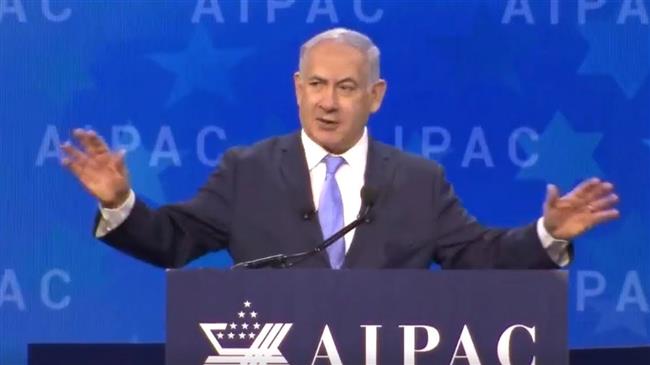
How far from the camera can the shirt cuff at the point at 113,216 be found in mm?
2582

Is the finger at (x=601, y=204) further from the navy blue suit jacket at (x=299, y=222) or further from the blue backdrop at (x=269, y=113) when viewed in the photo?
the blue backdrop at (x=269, y=113)

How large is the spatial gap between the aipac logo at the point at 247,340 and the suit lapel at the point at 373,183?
0.54 meters

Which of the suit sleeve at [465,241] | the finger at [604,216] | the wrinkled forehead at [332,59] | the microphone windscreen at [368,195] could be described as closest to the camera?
the finger at [604,216]

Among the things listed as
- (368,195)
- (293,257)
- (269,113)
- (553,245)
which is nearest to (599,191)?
(553,245)

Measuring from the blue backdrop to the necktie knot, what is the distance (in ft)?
3.22

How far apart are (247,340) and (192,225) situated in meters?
0.71

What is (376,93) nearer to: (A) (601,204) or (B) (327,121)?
(B) (327,121)

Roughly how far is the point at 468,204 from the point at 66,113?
47.4 inches

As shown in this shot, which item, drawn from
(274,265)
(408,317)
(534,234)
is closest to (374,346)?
(408,317)

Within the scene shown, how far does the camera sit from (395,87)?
12.8 ft

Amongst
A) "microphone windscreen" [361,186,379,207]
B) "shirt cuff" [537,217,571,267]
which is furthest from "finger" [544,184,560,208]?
"microphone windscreen" [361,186,379,207]

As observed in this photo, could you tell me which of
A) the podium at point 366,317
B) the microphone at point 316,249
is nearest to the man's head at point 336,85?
the microphone at point 316,249

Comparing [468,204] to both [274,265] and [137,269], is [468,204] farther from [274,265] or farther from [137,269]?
[274,265]

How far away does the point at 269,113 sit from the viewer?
12.8 feet
